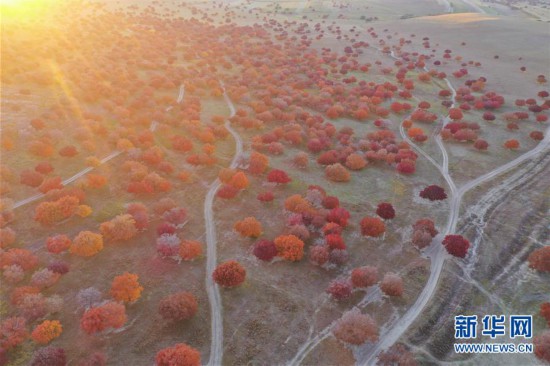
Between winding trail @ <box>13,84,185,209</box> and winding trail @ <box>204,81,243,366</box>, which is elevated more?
winding trail @ <box>13,84,185,209</box>

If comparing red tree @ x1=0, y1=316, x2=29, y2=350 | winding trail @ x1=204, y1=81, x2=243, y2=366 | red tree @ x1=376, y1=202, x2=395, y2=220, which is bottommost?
winding trail @ x1=204, y1=81, x2=243, y2=366

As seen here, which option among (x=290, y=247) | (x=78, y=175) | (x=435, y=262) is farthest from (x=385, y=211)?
(x=78, y=175)

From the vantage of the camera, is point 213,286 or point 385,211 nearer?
point 213,286

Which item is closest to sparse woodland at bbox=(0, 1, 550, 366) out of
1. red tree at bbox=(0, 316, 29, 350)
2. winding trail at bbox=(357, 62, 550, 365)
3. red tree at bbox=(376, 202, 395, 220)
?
red tree at bbox=(0, 316, 29, 350)

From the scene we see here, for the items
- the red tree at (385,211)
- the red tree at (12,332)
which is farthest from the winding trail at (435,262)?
the red tree at (12,332)

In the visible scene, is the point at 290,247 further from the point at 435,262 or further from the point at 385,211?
the point at 435,262

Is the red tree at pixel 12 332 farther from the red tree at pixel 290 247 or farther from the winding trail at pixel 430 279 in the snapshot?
the red tree at pixel 290 247

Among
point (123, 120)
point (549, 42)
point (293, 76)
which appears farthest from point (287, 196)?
point (549, 42)

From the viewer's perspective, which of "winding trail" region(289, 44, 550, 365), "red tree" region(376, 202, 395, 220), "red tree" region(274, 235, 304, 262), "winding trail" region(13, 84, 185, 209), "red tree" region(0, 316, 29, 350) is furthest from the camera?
"red tree" region(376, 202, 395, 220)

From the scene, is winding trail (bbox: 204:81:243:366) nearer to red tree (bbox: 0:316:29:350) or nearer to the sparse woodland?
the sparse woodland

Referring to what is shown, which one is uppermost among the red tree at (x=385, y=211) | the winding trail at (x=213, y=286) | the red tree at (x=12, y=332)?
the red tree at (x=385, y=211)

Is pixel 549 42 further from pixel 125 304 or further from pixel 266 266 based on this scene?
pixel 125 304
